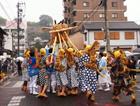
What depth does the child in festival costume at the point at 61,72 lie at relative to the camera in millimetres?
16531

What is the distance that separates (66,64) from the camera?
16859 mm

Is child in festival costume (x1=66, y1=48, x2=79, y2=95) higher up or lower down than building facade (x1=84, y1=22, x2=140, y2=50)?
lower down

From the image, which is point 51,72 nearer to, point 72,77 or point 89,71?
point 72,77

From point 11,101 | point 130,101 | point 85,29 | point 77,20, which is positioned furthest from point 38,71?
point 77,20

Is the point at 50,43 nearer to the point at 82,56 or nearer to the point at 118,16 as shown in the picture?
the point at 82,56

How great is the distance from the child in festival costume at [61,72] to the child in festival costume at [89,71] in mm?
2011

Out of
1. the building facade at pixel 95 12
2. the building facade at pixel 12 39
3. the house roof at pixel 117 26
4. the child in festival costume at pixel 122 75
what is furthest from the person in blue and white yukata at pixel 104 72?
the building facade at pixel 12 39

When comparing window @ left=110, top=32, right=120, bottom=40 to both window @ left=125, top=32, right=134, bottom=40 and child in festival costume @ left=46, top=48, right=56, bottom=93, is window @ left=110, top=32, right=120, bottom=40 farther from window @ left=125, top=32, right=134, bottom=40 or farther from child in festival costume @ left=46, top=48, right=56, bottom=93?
child in festival costume @ left=46, top=48, right=56, bottom=93

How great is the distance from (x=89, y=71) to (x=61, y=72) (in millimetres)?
2799

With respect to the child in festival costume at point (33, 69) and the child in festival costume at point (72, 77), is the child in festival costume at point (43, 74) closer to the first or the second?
the child in festival costume at point (33, 69)

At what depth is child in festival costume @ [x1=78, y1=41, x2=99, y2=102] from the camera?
554 inches

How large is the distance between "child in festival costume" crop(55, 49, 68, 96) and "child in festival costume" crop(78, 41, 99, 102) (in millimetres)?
2011

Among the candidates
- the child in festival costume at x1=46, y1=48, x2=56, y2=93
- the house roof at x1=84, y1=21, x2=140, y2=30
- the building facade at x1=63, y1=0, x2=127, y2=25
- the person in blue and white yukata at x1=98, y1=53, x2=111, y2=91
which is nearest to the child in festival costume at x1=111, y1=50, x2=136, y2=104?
the child in festival costume at x1=46, y1=48, x2=56, y2=93

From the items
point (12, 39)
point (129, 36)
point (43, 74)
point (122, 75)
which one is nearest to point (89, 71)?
point (122, 75)
